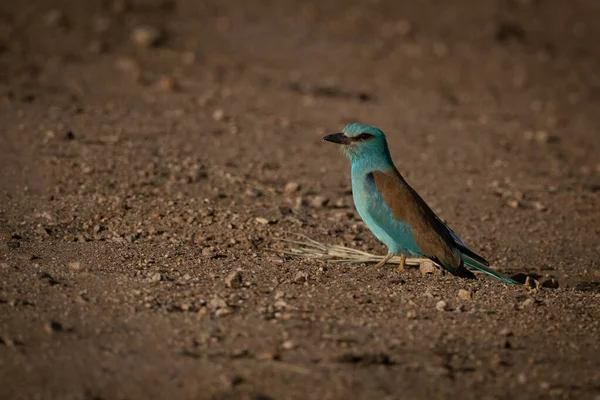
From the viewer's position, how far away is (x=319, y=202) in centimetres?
687

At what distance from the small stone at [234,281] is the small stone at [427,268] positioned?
4.41ft

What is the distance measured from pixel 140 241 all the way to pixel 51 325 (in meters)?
1.59

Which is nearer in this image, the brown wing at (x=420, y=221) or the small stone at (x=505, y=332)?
the small stone at (x=505, y=332)

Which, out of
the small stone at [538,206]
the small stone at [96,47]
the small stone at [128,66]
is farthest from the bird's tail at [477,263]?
the small stone at [96,47]

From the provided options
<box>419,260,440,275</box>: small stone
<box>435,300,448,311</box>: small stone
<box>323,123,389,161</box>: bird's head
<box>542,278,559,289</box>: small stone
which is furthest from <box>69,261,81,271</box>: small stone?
<box>542,278,559,289</box>: small stone

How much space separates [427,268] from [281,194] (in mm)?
1761

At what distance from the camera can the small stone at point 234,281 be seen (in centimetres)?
476

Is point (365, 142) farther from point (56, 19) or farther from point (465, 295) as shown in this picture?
point (56, 19)

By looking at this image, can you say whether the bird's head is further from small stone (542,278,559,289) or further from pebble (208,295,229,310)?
pebble (208,295,229,310)

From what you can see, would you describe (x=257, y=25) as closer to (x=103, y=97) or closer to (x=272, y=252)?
(x=103, y=97)

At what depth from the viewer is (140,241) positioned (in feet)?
18.4

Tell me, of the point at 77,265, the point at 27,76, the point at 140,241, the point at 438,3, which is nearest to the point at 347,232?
the point at 140,241

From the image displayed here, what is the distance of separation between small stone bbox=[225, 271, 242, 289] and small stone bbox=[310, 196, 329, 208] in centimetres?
211

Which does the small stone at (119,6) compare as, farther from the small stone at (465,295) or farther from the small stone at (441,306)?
the small stone at (441,306)
